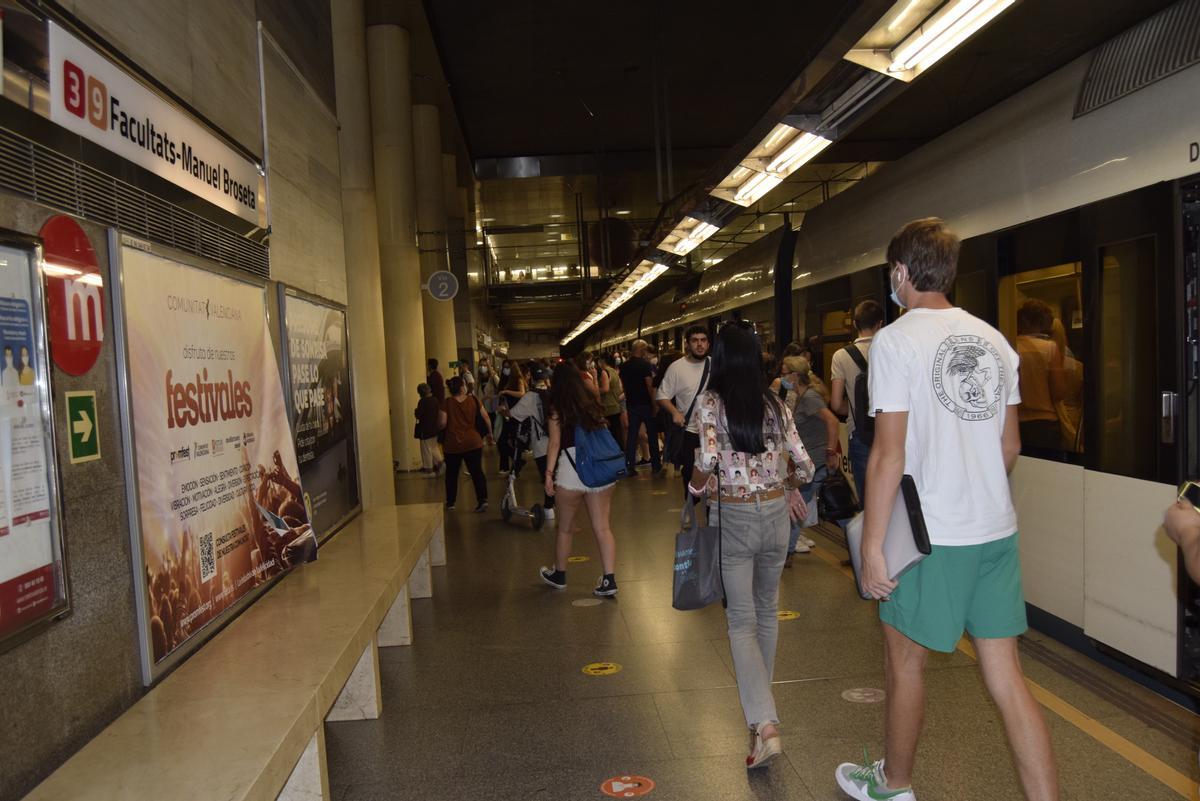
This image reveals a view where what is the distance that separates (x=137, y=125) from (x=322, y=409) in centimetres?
262

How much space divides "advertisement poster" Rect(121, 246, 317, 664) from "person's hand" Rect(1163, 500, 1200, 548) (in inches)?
113

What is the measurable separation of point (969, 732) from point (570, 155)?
1728 centimetres

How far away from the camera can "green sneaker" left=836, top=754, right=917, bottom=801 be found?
3.04 metres

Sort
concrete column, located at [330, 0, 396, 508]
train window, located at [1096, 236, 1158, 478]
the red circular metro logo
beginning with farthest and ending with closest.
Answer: concrete column, located at [330, 0, 396, 508]
train window, located at [1096, 236, 1158, 478]
the red circular metro logo

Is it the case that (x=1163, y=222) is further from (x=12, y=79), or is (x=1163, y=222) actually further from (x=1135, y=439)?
(x=12, y=79)

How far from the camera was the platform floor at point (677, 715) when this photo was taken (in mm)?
3381

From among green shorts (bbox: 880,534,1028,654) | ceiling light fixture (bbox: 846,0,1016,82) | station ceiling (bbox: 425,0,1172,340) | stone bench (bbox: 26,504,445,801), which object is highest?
station ceiling (bbox: 425,0,1172,340)

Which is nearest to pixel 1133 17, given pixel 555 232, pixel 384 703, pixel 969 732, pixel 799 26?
pixel 799 26

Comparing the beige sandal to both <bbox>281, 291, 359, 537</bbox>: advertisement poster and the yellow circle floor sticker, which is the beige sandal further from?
<bbox>281, 291, 359, 537</bbox>: advertisement poster

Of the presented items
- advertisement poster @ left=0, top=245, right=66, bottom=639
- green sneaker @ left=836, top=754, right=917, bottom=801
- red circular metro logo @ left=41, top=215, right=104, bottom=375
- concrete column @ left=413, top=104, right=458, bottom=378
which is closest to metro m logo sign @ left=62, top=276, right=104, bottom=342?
red circular metro logo @ left=41, top=215, right=104, bottom=375

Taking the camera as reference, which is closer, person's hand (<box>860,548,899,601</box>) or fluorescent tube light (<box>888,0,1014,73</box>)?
person's hand (<box>860,548,899,601</box>)

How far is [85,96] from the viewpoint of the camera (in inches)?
102

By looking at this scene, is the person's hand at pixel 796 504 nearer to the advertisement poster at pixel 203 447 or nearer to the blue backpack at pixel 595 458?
the blue backpack at pixel 595 458

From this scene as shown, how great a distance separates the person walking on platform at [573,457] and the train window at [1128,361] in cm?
298
